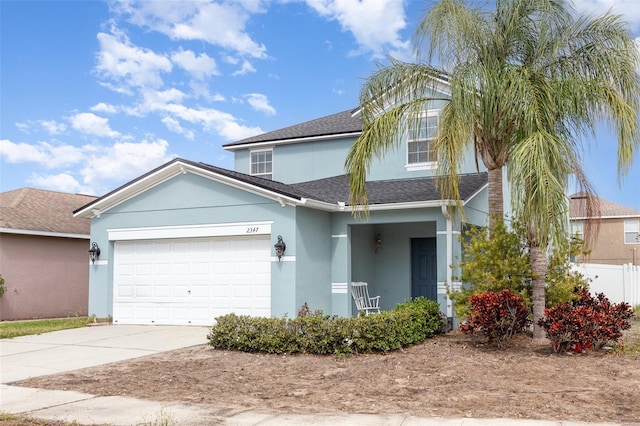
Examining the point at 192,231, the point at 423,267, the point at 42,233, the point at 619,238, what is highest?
the point at 619,238

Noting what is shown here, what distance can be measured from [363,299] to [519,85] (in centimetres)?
722

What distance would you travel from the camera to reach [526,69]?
12258mm

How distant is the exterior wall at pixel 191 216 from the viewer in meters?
15.1

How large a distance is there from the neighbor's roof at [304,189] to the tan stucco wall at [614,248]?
22.3 meters

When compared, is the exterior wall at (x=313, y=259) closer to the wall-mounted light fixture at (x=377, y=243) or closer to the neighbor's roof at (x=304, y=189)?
the neighbor's roof at (x=304, y=189)

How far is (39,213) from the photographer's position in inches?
876

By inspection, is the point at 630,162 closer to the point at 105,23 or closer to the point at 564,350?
the point at 564,350

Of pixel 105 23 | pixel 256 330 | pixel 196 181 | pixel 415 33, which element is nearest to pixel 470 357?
pixel 256 330

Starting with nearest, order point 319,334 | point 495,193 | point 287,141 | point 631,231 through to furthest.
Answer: point 319,334 < point 495,193 < point 287,141 < point 631,231

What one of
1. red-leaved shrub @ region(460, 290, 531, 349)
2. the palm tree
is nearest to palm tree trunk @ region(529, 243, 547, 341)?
the palm tree

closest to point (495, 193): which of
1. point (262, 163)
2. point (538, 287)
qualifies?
point (538, 287)

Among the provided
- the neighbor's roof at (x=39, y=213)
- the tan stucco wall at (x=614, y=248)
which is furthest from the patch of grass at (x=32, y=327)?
the tan stucco wall at (x=614, y=248)

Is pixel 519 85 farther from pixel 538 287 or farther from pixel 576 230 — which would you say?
pixel 576 230

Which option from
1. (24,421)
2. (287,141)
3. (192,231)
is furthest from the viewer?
(287,141)
